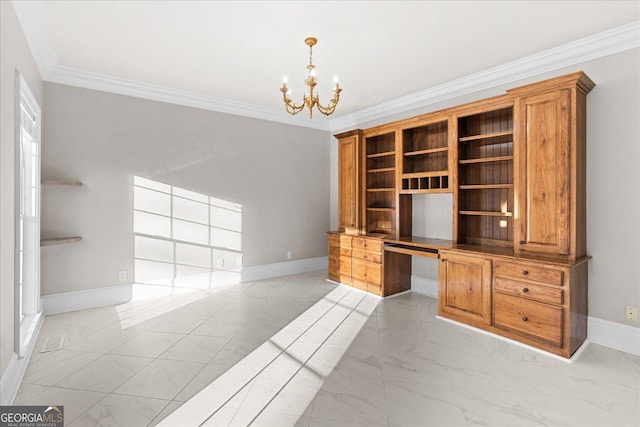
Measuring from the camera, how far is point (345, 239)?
16.5ft

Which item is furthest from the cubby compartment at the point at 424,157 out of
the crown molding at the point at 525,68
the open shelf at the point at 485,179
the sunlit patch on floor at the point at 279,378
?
the sunlit patch on floor at the point at 279,378

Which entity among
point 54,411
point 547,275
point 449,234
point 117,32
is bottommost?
point 54,411

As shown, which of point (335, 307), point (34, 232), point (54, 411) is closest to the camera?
point (54, 411)

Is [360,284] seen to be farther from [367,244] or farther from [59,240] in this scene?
[59,240]

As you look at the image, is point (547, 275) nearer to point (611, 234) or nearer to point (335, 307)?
point (611, 234)

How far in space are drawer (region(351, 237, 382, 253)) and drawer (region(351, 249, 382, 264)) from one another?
0.05 m

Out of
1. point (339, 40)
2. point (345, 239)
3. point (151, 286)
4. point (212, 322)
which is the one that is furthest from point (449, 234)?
point (151, 286)

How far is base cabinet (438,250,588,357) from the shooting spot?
276 centimetres

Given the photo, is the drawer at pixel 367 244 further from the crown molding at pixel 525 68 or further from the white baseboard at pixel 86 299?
the white baseboard at pixel 86 299

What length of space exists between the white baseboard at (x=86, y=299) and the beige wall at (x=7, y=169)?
5.46 ft

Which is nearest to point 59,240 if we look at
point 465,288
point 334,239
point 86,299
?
point 86,299

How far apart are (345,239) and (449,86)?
8.22 feet

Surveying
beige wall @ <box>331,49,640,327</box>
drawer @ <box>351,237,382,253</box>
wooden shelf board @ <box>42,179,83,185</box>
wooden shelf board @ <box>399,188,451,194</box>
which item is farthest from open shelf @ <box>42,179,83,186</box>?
beige wall @ <box>331,49,640,327</box>

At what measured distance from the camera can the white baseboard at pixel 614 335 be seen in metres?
2.85
